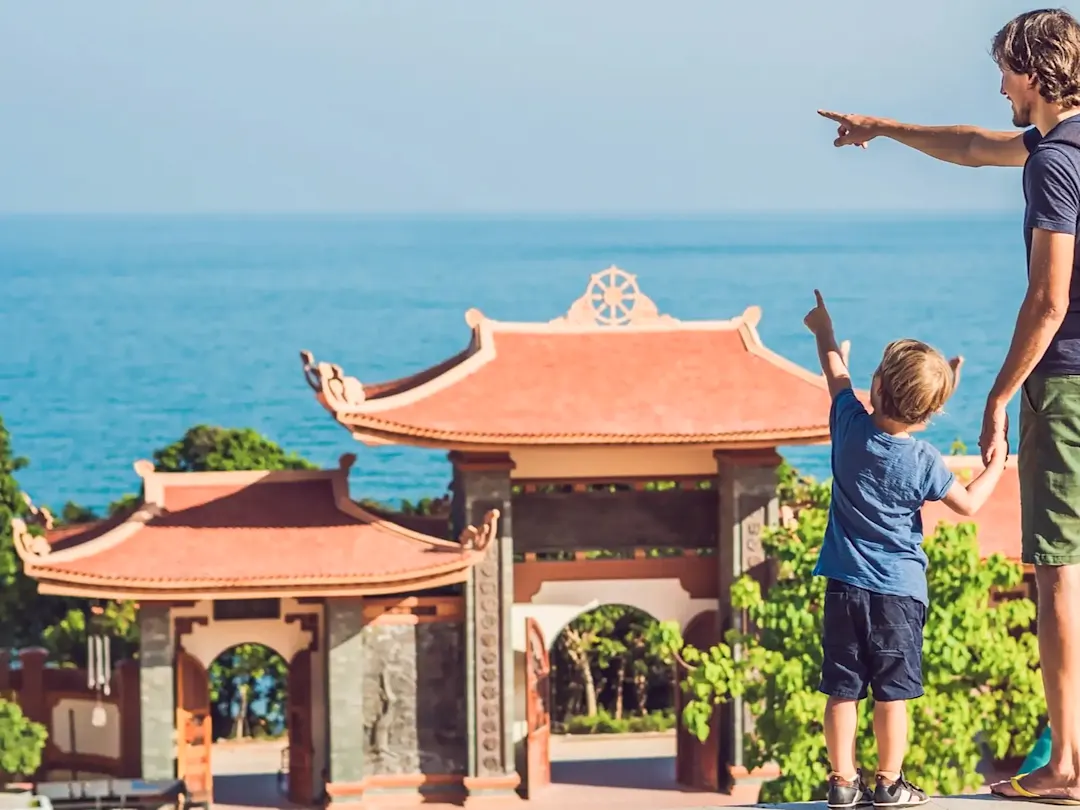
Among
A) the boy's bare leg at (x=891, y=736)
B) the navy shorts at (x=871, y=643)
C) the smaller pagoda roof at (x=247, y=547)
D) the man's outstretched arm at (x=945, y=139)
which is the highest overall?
the man's outstretched arm at (x=945, y=139)

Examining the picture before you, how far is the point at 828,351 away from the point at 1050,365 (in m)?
0.61

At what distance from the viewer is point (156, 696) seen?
18.4m

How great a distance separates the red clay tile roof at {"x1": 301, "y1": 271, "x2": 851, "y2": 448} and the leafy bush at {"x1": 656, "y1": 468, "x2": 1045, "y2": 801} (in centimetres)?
309

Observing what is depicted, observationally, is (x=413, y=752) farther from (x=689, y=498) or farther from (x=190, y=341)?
(x=190, y=341)

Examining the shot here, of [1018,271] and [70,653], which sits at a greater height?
[1018,271]

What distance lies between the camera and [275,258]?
165 metres

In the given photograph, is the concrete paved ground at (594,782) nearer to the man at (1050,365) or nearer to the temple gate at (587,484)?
the temple gate at (587,484)

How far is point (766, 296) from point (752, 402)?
10211 cm

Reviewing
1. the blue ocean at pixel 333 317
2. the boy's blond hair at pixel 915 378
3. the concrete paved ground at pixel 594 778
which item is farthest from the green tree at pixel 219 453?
the blue ocean at pixel 333 317

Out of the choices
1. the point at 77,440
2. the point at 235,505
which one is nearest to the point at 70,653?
the point at 235,505

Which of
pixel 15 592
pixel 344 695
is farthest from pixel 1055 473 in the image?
pixel 15 592

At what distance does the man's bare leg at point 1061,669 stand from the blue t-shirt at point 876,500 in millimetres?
346

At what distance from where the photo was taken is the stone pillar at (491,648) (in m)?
19.0

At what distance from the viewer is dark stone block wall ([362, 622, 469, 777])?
62.2ft
